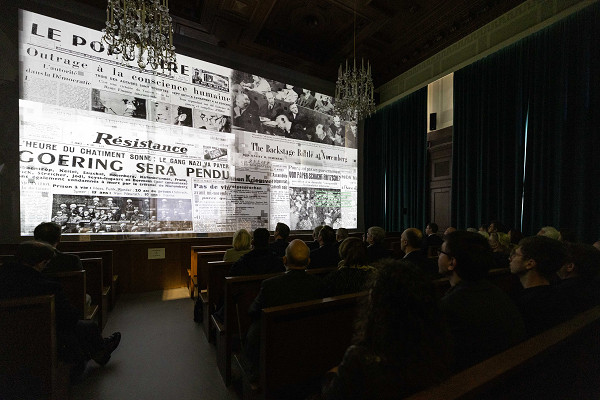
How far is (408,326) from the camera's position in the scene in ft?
2.38

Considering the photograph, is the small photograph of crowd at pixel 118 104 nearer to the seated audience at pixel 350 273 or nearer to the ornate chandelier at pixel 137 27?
the ornate chandelier at pixel 137 27

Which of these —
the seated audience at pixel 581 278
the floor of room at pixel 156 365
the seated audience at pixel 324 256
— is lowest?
the floor of room at pixel 156 365

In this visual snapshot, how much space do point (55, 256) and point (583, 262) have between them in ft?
12.4

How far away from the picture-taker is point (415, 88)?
19.5 ft

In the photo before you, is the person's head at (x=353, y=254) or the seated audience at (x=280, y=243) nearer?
the person's head at (x=353, y=254)

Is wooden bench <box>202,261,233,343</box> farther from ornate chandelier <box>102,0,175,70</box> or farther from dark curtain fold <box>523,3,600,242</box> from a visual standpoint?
dark curtain fold <box>523,3,600,242</box>

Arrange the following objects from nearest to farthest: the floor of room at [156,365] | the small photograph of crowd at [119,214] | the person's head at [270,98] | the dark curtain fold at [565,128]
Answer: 1. the floor of room at [156,365]
2. the dark curtain fold at [565,128]
3. the small photograph of crowd at [119,214]
4. the person's head at [270,98]

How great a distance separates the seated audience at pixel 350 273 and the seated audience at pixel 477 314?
2.04ft

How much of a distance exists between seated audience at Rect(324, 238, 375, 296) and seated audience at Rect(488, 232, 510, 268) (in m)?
1.75

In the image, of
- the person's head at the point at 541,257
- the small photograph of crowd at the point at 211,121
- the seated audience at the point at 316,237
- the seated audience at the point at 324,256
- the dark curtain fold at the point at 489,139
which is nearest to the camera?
the person's head at the point at 541,257

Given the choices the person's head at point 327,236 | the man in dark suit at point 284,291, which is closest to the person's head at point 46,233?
the man in dark suit at point 284,291

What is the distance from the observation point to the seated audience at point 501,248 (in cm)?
258

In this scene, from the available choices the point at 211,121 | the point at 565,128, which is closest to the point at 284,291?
the point at 211,121

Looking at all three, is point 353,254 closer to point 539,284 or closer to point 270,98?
point 539,284
